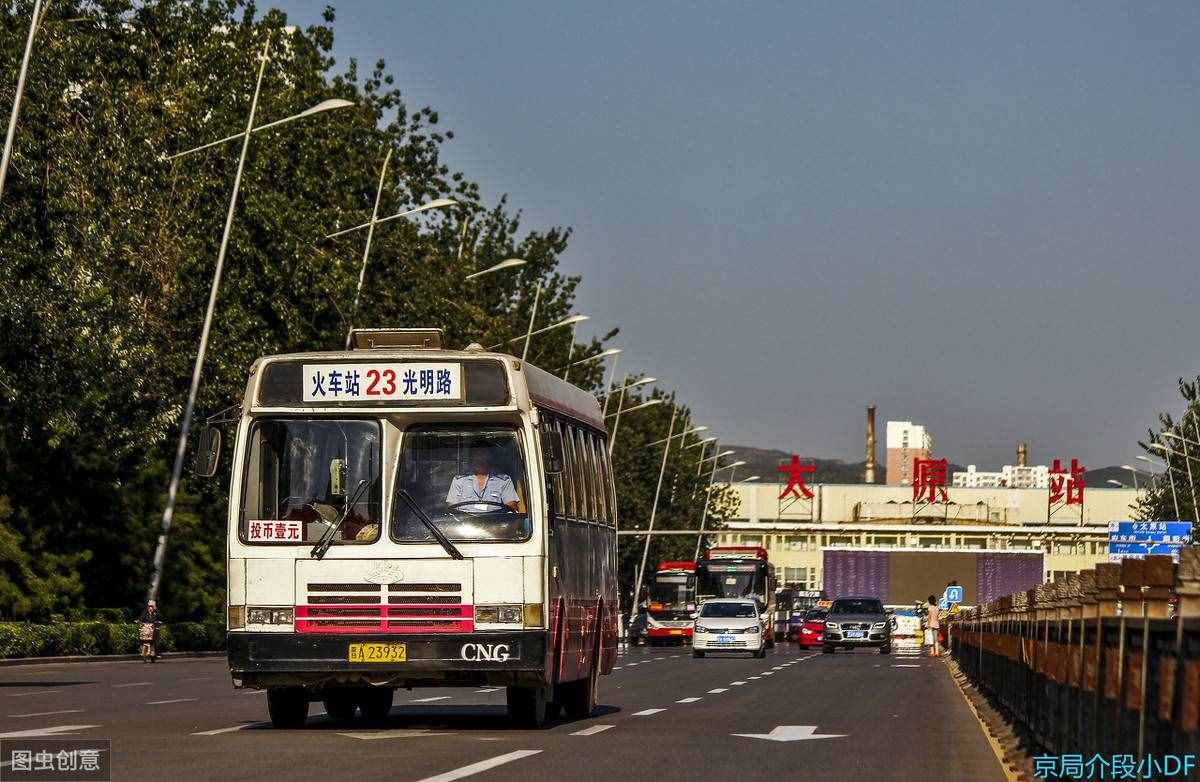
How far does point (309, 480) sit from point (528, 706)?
300 cm

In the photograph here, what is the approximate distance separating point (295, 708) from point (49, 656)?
85.4ft

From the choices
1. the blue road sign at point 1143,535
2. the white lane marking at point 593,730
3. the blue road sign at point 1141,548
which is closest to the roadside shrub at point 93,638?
the white lane marking at point 593,730

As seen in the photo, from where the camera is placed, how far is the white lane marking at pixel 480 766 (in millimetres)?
14336

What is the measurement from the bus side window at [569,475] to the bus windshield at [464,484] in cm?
142

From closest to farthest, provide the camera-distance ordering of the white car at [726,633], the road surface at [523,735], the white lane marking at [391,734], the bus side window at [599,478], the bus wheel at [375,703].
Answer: the road surface at [523,735], the white lane marking at [391,734], the bus wheel at [375,703], the bus side window at [599,478], the white car at [726,633]

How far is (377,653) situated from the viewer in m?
19.0

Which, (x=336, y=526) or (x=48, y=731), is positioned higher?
(x=336, y=526)

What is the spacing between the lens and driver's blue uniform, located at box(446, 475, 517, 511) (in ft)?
63.7

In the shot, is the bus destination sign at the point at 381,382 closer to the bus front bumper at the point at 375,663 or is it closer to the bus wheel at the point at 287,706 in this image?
the bus front bumper at the point at 375,663

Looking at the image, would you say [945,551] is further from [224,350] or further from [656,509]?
[224,350]

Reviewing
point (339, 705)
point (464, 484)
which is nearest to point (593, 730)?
point (464, 484)

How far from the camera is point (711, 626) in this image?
61562 mm

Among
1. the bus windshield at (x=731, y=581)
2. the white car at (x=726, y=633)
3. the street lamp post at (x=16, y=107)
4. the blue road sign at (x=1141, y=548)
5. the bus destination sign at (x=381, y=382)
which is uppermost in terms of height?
the street lamp post at (x=16, y=107)

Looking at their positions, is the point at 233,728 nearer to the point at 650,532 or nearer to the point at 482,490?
the point at 482,490
